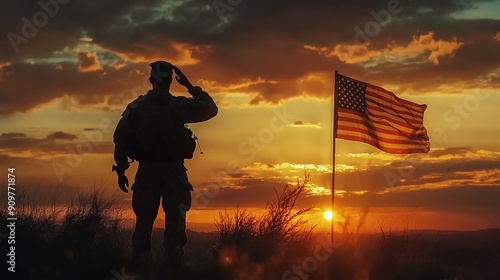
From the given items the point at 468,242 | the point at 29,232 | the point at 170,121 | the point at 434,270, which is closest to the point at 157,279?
the point at 170,121

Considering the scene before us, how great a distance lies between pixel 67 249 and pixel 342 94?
9465 mm

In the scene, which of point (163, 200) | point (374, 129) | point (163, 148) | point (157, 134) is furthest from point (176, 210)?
point (374, 129)

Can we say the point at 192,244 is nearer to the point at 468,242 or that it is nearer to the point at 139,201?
the point at 139,201

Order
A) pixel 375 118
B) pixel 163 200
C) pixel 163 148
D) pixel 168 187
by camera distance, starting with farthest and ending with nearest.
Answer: pixel 375 118 → pixel 163 200 → pixel 168 187 → pixel 163 148

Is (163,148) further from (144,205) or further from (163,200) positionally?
(144,205)

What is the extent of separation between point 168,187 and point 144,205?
49cm

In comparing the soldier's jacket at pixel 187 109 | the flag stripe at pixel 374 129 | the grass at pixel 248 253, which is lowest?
the grass at pixel 248 253

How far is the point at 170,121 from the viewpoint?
42.6ft

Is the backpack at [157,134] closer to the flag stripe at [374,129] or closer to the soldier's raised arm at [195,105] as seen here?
the soldier's raised arm at [195,105]

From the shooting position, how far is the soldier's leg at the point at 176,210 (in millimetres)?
12820

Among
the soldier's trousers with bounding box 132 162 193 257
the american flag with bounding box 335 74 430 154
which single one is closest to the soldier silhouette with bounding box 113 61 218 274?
the soldier's trousers with bounding box 132 162 193 257

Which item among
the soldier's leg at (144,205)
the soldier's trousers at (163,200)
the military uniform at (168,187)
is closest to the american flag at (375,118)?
the military uniform at (168,187)

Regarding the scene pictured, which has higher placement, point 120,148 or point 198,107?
point 198,107

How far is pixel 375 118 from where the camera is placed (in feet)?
68.3
